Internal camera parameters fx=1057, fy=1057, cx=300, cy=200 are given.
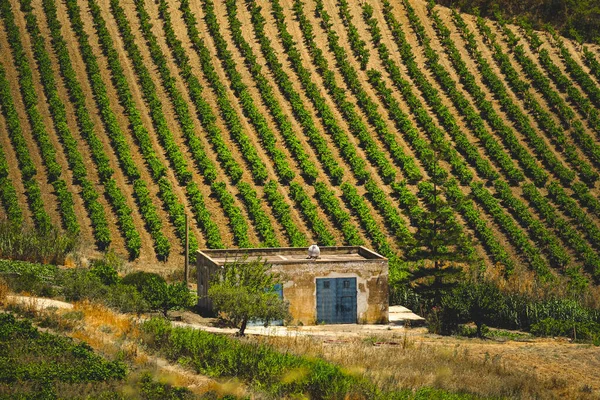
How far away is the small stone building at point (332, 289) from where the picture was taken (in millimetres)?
43594

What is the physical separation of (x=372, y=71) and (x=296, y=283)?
35129mm

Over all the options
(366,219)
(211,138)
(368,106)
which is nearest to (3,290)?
(366,219)

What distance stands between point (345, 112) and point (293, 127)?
3.99 metres

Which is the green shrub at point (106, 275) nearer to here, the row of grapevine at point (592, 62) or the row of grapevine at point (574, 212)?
the row of grapevine at point (574, 212)

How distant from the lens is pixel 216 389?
2612 cm

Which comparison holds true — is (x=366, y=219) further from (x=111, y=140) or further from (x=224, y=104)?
(x=111, y=140)

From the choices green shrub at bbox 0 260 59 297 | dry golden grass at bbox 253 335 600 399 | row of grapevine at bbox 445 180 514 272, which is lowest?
dry golden grass at bbox 253 335 600 399

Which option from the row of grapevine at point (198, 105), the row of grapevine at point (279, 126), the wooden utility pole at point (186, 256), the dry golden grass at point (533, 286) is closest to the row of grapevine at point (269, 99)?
the row of grapevine at point (279, 126)

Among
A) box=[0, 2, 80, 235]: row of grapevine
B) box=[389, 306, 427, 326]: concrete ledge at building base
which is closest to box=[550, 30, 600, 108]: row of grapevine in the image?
box=[389, 306, 427, 326]: concrete ledge at building base

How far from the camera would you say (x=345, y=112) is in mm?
71812

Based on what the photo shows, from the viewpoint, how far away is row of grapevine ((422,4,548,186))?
6619 cm

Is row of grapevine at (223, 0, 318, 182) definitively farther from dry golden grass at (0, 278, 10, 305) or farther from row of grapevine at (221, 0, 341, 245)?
dry golden grass at (0, 278, 10, 305)

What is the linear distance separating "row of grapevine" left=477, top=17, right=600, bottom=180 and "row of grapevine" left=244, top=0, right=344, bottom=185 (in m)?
15.1

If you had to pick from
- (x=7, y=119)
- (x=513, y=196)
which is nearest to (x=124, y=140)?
(x=7, y=119)
